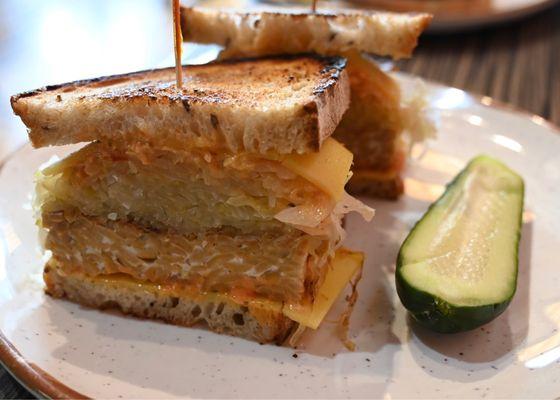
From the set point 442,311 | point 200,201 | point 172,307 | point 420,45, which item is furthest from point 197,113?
point 420,45

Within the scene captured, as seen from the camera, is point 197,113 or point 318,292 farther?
point 318,292

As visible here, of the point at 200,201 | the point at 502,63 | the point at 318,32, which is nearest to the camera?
the point at 200,201

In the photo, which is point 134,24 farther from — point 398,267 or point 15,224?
point 398,267

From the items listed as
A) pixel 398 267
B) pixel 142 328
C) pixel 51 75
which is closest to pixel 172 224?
pixel 142 328

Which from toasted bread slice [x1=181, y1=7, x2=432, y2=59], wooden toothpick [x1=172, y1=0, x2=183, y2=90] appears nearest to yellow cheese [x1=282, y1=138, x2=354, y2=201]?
wooden toothpick [x1=172, y1=0, x2=183, y2=90]

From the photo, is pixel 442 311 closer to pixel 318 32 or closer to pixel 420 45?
pixel 318 32

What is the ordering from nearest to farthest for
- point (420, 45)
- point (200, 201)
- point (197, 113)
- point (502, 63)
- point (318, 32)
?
point (197, 113) < point (200, 201) < point (318, 32) < point (502, 63) < point (420, 45)
